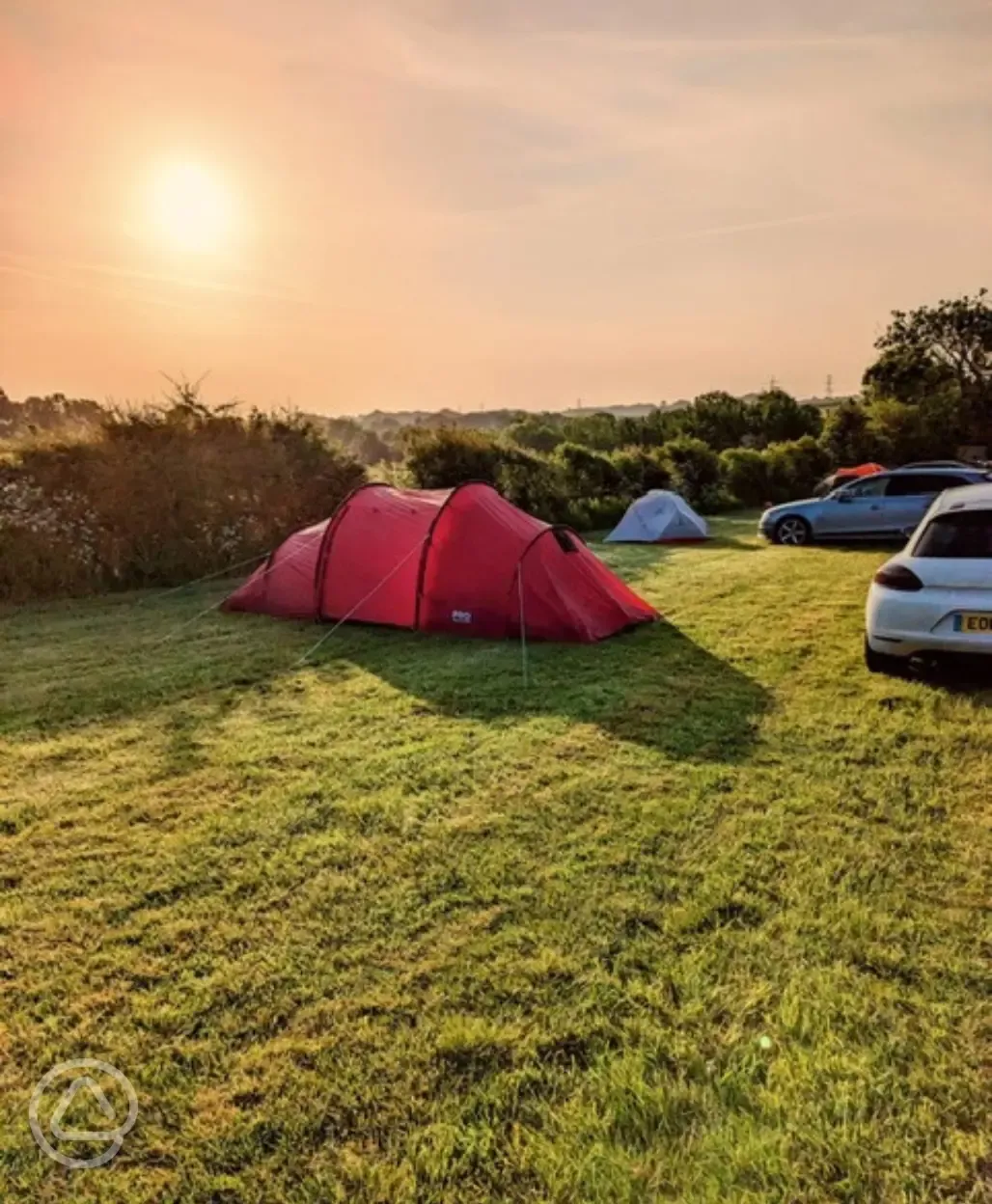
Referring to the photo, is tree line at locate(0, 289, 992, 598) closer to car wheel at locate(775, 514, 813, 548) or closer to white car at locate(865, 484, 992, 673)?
car wheel at locate(775, 514, 813, 548)

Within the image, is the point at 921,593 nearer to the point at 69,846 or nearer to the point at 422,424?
the point at 69,846

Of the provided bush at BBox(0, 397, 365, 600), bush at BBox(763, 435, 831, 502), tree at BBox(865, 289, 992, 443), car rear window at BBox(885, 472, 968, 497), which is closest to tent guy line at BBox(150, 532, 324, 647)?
bush at BBox(0, 397, 365, 600)

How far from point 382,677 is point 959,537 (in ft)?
14.3

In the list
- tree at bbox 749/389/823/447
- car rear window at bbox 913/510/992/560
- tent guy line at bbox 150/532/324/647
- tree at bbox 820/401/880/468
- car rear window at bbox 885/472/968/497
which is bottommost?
tent guy line at bbox 150/532/324/647

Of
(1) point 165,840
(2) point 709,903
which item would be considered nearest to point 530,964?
(2) point 709,903

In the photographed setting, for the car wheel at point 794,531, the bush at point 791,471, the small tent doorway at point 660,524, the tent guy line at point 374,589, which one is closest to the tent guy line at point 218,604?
the tent guy line at point 374,589

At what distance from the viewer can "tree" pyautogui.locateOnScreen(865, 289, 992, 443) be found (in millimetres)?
33312

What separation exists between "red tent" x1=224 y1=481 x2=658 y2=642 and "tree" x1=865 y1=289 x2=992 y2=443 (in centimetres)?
2993

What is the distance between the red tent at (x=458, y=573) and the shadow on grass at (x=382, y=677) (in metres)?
0.24

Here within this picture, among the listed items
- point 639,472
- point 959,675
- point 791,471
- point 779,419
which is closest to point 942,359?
point 779,419

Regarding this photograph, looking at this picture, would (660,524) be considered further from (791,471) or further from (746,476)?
(791,471)

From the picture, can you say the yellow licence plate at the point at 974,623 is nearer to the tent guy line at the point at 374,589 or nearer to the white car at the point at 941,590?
the white car at the point at 941,590

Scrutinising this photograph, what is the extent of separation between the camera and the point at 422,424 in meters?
18.0

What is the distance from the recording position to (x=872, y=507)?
49.5 ft
